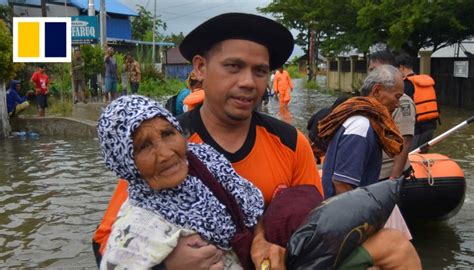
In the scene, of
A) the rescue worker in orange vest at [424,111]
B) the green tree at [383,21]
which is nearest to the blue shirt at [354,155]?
the rescue worker in orange vest at [424,111]

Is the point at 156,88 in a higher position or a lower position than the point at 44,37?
lower

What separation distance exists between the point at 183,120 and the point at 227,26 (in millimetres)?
407

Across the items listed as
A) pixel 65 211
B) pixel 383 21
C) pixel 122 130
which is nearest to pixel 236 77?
pixel 122 130

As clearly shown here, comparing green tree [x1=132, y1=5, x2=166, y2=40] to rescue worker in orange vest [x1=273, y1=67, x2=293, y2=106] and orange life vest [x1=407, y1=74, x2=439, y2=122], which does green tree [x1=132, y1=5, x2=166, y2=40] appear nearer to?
rescue worker in orange vest [x1=273, y1=67, x2=293, y2=106]

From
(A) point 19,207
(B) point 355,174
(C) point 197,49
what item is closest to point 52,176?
(A) point 19,207

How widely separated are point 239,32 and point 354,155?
145cm

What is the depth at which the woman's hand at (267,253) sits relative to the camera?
72.7 inches

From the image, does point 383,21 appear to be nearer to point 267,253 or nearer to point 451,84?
point 451,84

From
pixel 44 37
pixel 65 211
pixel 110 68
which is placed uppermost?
pixel 44 37

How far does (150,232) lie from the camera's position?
1.75 meters

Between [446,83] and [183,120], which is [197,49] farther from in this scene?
[446,83]

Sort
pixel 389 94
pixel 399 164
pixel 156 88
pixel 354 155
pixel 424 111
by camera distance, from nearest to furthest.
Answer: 1. pixel 354 155
2. pixel 389 94
3. pixel 399 164
4. pixel 424 111
5. pixel 156 88

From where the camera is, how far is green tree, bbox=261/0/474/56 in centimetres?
1850

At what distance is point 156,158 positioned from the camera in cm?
185
